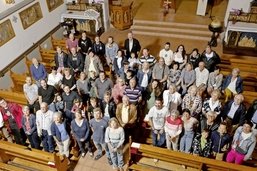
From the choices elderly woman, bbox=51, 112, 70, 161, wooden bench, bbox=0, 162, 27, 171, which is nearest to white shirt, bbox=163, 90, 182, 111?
elderly woman, bbox=51, 112, 70, 161

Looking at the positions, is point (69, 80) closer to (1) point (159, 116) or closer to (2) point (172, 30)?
(1) point (159, 116)

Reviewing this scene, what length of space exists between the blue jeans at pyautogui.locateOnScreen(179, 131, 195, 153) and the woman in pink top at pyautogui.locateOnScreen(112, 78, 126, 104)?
163 centimetres

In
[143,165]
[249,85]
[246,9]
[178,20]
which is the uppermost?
[246,9]

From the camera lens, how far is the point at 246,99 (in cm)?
660

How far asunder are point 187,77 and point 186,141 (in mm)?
1664

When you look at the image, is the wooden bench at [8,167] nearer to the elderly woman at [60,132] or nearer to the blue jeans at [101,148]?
the elderly woman at [60,132]

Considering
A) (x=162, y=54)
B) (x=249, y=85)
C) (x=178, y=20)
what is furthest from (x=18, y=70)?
(x=249, y=85)

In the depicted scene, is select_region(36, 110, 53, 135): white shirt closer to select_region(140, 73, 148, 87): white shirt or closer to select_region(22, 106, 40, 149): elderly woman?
select_region(22, 106, 40, 149): elderly woman

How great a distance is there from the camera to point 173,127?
5086 mm

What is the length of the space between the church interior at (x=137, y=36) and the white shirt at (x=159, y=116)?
44 cm

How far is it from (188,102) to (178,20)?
5.67m

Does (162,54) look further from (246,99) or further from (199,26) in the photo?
(199,26)

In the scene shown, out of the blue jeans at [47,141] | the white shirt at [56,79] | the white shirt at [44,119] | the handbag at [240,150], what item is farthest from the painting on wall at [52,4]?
the handbag at [240,150]

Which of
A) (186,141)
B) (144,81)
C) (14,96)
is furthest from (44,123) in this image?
(186,141)
